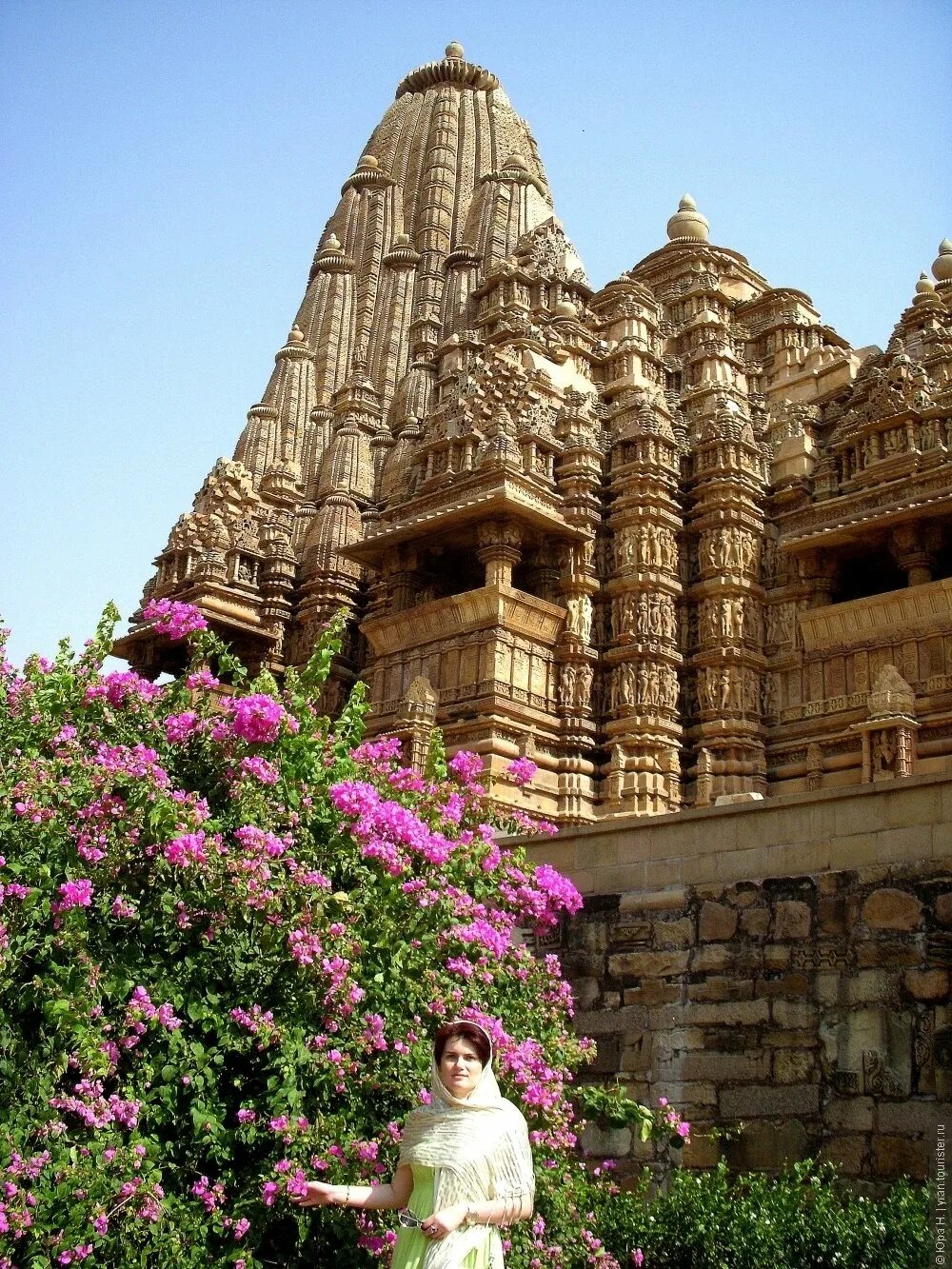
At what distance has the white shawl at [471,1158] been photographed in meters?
5.00

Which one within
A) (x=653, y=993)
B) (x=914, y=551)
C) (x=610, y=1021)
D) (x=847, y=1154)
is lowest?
(x=847, y=1154)

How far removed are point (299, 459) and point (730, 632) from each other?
1446cm

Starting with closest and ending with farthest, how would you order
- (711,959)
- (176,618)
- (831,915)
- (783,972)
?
(176,618), (831,915), (783,972), (711,959)

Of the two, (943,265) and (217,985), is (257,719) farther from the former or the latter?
(943,265)

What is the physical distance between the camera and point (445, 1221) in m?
4.94

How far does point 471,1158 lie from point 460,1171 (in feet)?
0.21

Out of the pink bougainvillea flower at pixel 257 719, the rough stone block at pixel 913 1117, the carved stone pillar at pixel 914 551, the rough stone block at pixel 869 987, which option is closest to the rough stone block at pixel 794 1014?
the rough stone block at pixel 869 987

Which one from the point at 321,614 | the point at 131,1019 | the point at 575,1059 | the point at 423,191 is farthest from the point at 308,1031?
the point at 423,191

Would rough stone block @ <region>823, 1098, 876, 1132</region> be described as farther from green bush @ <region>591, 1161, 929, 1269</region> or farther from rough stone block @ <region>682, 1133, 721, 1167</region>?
rough stone block @ <region>682, 1133, 721, 1167</region>

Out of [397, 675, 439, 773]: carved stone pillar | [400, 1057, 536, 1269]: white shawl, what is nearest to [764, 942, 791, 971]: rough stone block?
[400, 1057, 536, 1269]: white shawl

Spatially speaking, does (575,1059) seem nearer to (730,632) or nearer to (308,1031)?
(308,1031)

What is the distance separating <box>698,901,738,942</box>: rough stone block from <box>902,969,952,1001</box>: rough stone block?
1.38m

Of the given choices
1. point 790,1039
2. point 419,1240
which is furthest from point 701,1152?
point 419,1240

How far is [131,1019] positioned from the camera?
6.68 meters
